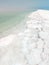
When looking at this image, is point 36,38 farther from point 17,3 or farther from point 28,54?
point 17,3

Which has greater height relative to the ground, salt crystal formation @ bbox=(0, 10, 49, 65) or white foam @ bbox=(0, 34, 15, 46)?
white foam @ bbox=(0, 34, 15, 46)

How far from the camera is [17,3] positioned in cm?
1205

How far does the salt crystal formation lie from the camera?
164 inches

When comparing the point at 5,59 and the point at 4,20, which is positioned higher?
the point at 4,20

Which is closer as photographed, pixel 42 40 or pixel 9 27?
pixel 42 40

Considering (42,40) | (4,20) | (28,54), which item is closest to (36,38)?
(42,40)

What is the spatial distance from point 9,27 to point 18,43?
1.83 m

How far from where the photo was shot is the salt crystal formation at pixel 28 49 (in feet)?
13.6

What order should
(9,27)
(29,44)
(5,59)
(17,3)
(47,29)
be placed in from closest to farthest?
(5,59) < (29,44) < (47,29) < (9,27) < (17,3)

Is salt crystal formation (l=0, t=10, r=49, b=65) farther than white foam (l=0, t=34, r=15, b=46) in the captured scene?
No

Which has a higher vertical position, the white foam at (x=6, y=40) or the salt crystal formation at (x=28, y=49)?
the white foam at (x=6, y=40)

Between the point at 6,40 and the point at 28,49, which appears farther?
the point at 6,40

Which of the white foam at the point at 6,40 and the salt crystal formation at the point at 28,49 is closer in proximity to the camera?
the salt crystal formation at the point at 28,49

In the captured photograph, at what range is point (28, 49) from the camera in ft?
15.3
